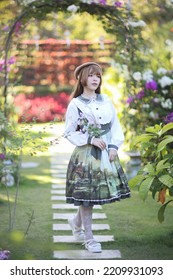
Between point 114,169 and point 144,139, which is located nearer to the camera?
point 114,169

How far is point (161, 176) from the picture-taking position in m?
4.15

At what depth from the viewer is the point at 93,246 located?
4.20 m

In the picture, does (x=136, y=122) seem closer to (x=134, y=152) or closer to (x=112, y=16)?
(x=134, y=152)

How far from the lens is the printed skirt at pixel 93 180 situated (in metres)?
4.16

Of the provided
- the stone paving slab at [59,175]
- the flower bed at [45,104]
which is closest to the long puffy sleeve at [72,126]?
the stone paving slab at [59,175]

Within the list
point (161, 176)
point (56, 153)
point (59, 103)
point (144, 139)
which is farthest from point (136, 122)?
point (59, 103)

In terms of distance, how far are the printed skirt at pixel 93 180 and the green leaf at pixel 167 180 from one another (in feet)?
0.93

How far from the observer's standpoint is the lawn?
4.18m

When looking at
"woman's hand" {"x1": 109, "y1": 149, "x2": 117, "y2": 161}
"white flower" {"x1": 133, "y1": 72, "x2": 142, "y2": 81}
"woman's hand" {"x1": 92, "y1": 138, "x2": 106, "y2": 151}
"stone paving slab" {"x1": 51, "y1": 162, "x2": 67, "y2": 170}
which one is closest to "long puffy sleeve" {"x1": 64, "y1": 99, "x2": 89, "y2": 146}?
"woman's hand" {"x1": 92, "y1": 138, "x2": 106, "y2": 151}

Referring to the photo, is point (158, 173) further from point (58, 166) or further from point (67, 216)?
point (58, 166)

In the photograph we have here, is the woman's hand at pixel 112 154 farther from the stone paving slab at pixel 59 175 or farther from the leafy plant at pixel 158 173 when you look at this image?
the stone paving slab at pixel 59 175

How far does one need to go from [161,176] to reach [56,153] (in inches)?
207

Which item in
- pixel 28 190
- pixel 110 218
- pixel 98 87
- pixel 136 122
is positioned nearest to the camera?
pixel 98 87

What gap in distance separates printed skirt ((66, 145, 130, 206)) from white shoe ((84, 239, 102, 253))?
27 cm
